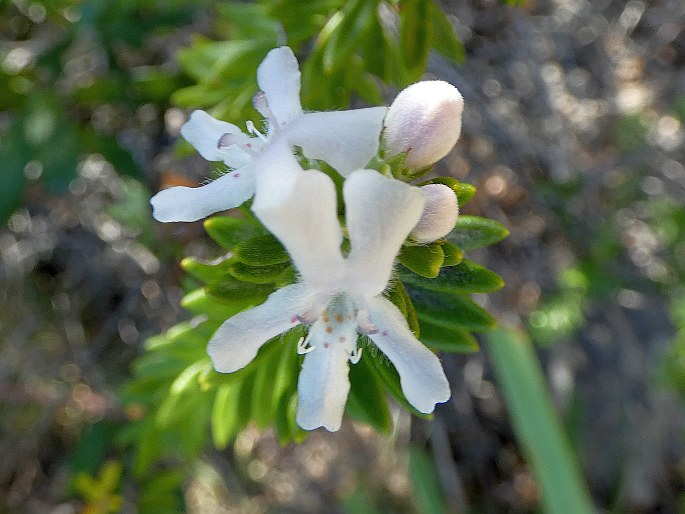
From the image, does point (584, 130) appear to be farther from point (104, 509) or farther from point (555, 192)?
point (104, 509)

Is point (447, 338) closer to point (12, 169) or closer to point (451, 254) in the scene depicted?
point (451, 254)

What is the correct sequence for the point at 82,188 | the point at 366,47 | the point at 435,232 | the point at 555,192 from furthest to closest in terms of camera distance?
the point at 82,188 < the point at 555,192 < the point at 366,47 < the point at 435,232

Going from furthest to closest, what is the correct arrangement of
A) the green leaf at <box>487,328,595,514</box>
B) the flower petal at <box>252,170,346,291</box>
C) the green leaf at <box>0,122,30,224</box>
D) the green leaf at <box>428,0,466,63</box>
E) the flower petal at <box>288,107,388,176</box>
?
the green leaf at <box>0,122,30,224</box>
the green leaf at <box>487,328,595,514</box>
the green leaf at <box>428,0,466,63</box>
the flower petal at <box>288,107,388,176</box>
the flower petal at <box>252,170,346,291</box>

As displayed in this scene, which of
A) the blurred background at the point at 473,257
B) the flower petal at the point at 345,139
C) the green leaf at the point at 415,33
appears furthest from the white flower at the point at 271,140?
the blurred background at the point at 473,257

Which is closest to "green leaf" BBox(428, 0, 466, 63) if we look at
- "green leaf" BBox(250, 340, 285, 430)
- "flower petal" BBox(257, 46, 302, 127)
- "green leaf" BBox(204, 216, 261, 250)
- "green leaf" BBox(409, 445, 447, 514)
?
"flower petal" BBox(257, 46, 302, 127)

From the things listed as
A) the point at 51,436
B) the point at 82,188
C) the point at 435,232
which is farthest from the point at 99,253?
the point at 435,232

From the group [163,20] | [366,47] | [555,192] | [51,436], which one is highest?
[366,47]

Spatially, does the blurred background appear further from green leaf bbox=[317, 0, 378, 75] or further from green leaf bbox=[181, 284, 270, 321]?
green leaf bbox=[181, 284, 270, 321]
